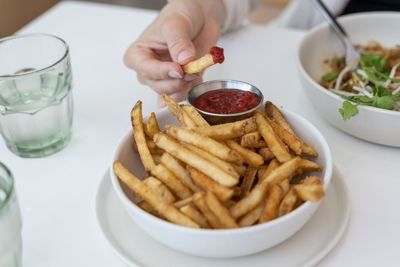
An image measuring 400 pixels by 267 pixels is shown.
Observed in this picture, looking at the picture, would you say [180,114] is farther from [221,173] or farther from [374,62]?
[374,62]

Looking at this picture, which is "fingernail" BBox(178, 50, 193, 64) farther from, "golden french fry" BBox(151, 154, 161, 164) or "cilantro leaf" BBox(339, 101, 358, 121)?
"cilantro leaf" BBox(339, 101, 358, 121)

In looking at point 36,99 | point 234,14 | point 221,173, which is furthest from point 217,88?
point 234,14

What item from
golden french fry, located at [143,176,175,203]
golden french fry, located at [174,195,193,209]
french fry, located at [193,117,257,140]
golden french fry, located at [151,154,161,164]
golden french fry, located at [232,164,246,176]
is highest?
french fry, located at [193,117,257,140]

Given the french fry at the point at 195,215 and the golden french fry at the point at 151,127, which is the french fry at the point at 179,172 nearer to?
the french fry at the point at 195,215

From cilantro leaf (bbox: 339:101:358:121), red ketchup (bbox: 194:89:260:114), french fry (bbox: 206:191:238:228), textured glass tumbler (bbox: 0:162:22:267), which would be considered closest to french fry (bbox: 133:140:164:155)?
red ketchup (bbox: 194:89:260:114)

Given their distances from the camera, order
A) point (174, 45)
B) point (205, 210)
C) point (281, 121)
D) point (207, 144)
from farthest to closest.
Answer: point (174, 45)
point (281, 121)
point (207, 144)
point (205, 210)

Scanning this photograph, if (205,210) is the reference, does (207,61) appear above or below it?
above
